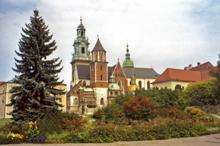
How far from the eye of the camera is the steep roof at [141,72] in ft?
436

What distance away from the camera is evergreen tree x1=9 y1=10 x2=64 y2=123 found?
3406cm

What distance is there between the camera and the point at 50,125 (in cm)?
2761

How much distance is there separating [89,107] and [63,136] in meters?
80.1

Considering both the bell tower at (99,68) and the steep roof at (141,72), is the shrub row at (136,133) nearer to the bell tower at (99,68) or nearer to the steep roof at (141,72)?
the bell tower at (99,68)

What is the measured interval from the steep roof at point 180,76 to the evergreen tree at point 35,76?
7290 cm

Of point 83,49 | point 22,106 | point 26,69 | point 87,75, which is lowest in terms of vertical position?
point 22,106

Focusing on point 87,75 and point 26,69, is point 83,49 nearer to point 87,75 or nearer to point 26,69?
point 87,75

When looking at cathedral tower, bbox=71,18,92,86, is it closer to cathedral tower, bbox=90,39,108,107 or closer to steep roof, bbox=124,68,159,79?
cathedral tower, bbox=90,39,108,107

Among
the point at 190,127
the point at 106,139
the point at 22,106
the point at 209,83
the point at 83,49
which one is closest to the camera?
the point at 106,139

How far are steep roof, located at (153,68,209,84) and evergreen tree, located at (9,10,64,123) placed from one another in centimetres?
7290

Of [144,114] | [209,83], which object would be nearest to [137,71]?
[209,83]

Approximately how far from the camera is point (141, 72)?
13525cm

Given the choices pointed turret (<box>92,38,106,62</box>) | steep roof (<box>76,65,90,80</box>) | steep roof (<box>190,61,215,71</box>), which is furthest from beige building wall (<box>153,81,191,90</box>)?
steep roof (<box>76,65,90,80</box>)

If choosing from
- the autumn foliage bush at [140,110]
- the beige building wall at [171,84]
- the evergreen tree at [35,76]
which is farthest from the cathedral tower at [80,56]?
the evergreen tree at [35,76]
